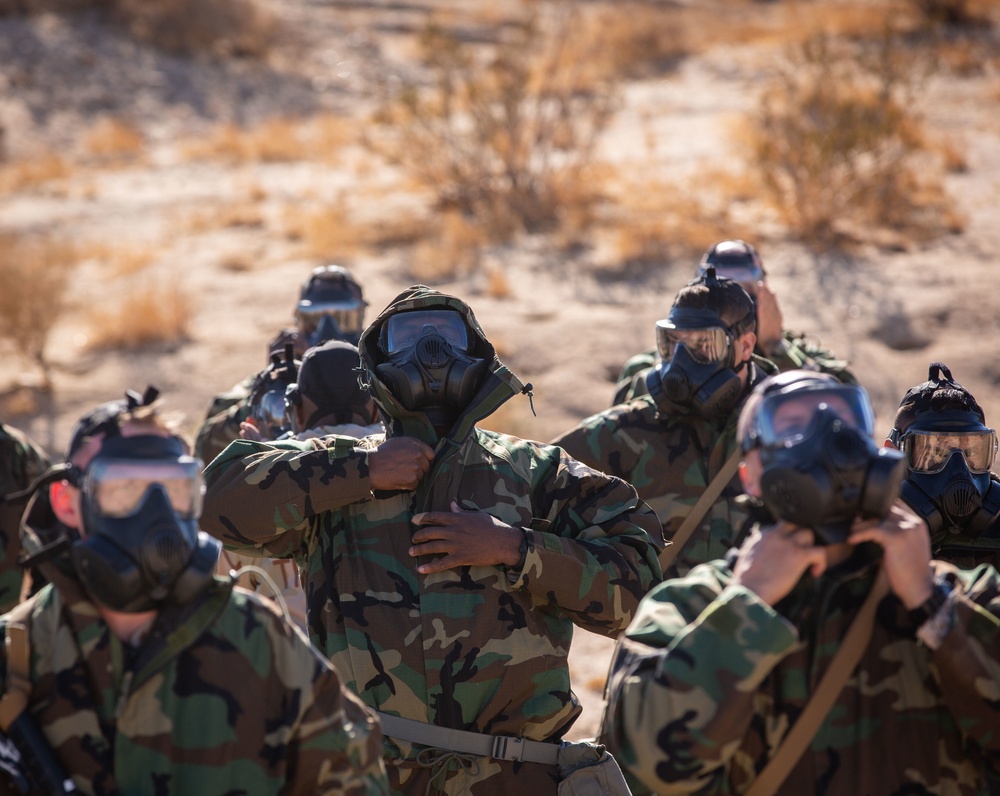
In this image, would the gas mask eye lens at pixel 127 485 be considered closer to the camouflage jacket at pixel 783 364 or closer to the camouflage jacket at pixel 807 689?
the camouflage jacket at pixel 807 689

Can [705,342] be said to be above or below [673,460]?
above

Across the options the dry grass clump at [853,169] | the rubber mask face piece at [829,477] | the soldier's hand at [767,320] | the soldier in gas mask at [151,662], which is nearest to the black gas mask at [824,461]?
the rubber mask face piece at [829,477]

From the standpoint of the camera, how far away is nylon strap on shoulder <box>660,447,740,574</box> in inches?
176

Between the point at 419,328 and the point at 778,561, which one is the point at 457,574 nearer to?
the point at 419,328

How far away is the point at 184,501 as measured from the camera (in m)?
2.53

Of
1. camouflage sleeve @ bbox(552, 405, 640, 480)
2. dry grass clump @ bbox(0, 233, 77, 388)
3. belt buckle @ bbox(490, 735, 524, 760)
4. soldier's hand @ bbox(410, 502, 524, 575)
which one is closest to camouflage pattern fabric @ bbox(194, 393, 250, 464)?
camouflage sleeve @ bbox(552, 405, 640, 480)

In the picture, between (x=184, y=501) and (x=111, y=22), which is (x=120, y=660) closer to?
(x=184, y=501)

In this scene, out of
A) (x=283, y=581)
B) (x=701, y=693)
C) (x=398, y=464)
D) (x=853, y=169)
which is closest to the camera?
(x=701, y=693)

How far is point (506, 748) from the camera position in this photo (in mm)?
3445

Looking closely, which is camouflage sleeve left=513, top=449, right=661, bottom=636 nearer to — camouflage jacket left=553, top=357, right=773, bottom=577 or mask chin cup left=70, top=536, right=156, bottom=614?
camouflage jacket left=553, top=357, right=773, bottom=577

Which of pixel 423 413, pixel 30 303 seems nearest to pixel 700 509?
pixel 423 413

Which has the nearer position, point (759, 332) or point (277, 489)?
point (277, 489)

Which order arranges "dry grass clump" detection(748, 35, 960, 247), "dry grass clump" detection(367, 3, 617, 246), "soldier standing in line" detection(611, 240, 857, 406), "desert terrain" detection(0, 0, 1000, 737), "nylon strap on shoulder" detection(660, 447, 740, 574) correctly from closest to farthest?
"nylon strap on shoulder" detection(660, 447, 740, 574) < "soldier standing in line" detection(611, 240, 857, 406) < "desert terrain" detection(0, 0, 1000, 737) < "dry grass clump" detection(748, 35, 960, 247) < "dry grass clump" detection(367, 3, 617, 246)

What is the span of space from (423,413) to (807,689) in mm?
1551
